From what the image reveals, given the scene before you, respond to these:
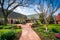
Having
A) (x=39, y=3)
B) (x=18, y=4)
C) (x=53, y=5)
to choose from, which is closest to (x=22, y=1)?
(x=18, y=4)

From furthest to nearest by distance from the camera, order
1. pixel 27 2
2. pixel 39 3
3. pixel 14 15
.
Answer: pixel 14 15, pixel 27 2, pixel 39 3

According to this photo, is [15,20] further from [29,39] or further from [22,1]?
[29,39]

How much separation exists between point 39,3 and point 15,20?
65.0ft

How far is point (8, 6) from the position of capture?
22.0 metres

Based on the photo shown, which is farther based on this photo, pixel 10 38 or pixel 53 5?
pixel 53 5

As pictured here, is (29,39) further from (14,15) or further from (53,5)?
(14,15)

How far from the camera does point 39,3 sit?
16.5 metres

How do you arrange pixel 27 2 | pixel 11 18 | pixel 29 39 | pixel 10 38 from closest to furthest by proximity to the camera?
pixel 10 38
pixel 29 39
pixel 27 2
pixel 11 18

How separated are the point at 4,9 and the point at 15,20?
12217mm

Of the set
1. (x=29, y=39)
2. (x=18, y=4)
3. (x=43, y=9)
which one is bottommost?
(x=29, y=39)

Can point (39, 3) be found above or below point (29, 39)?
above

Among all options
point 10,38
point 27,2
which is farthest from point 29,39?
point 27,2

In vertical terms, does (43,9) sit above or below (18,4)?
below

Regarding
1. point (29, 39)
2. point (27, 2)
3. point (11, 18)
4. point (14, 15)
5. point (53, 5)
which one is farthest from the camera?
point (14, 15)
